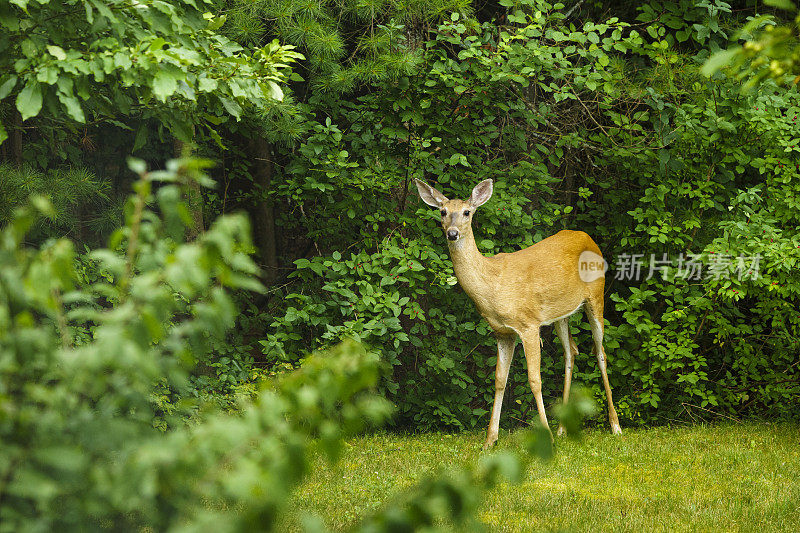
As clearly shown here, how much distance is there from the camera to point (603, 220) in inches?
299

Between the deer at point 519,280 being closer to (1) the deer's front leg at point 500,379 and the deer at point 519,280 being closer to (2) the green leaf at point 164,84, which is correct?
(1) the deer's front leg at point 500,379

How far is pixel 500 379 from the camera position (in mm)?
6062

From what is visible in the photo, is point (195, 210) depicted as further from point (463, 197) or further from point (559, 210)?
point (559, 210)

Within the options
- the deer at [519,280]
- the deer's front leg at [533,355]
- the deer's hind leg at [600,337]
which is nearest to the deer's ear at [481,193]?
the deer at [519,280]

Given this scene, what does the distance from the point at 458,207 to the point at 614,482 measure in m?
2.14

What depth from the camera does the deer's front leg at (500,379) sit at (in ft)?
19.3

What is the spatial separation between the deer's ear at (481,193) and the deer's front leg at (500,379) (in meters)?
1.15

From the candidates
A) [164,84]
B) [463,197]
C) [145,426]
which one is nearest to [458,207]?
[463,197]

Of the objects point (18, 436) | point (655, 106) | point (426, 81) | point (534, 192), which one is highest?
point (18, 436)

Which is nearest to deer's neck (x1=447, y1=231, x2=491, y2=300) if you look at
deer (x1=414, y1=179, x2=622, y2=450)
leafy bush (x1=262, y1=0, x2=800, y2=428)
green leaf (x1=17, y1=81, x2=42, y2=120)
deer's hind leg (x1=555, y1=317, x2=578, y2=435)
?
deer (x1=414, y1=179, x2=622, y2=450)

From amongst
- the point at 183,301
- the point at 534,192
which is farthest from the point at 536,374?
the point at 183,301

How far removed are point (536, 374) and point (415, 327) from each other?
1115 mm

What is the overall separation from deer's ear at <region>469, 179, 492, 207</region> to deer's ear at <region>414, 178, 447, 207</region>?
0.22 metres

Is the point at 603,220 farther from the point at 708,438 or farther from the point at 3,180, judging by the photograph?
the point at 3,180
